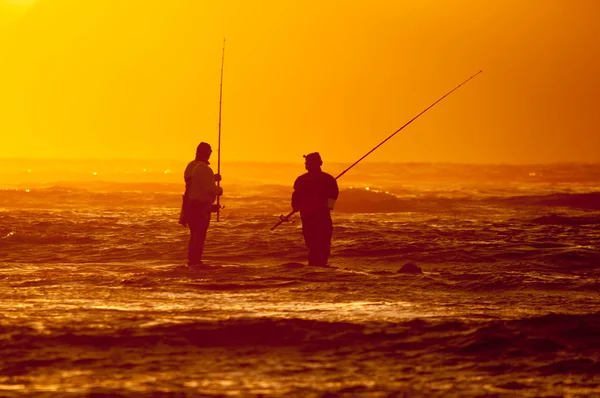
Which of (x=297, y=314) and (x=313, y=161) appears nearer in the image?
(x=297, y=314)

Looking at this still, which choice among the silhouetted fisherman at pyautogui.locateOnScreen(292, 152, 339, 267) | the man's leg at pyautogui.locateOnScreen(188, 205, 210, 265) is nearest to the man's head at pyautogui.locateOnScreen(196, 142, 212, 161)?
the man's leg at pyautogui.locateOnScreen(188, 205, 210, 265)

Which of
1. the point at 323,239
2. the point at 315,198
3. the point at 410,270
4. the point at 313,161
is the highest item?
the point at 313,161

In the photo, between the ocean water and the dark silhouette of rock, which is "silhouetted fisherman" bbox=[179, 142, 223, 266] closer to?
the ocean water

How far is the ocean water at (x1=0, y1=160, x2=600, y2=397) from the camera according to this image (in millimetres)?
7234

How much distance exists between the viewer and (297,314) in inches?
383

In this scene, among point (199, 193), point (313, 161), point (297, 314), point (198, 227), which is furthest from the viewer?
point (313, 161)

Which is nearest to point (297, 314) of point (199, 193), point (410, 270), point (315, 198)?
point (199, 193)

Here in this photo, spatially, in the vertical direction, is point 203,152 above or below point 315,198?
above

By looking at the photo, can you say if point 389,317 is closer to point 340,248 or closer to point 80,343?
point 80,343

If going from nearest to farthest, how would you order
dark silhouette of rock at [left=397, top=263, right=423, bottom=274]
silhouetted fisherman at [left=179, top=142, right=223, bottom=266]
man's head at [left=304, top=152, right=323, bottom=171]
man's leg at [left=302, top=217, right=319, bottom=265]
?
silhouetted fisherman at [left=179, top=142, right=223, bottom=266], dark silhouette of rock at [left=397, top=263, right=423, bottom=274], man's head at [left=304, top=152, right=323, bottom=171], man's leg at [left=302, top=217, right=319, bottom=265]

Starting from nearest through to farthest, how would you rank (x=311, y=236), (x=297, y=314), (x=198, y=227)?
(x=297, y=314)
(x=198, y=227)
(x=311, y=236)

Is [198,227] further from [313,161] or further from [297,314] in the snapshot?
[297,314]

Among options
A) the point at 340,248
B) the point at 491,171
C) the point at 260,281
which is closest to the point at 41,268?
the point at 260,281

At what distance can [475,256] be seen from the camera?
706 inches
